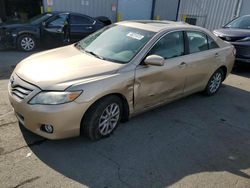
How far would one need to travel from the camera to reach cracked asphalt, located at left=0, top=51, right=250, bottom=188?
290cm

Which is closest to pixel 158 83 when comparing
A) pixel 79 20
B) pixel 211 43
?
pixel 211 43

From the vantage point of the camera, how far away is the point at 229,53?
584 cm

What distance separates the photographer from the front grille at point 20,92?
3159 mm

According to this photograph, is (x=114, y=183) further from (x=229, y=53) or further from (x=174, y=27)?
(x=229, y=53)

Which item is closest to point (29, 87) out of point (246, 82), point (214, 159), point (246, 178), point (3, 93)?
point (3, 93)

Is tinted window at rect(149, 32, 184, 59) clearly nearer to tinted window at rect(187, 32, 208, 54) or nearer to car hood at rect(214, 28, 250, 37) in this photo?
tinted window at rect(187, 32, 208, 54)

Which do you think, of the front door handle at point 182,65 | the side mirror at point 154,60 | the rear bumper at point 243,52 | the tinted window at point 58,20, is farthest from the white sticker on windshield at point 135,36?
the tinted window at point 58,20

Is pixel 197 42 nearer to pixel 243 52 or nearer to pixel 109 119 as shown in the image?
pixel 109 119

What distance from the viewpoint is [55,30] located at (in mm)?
9148

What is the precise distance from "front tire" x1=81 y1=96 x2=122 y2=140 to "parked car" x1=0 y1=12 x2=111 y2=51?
6.28m

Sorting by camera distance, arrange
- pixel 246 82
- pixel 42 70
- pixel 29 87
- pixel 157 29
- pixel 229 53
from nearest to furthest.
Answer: pixel 29 87 < pixel 42 70 < pixel 157 29 < pixel 229 53 < pixel 246 82

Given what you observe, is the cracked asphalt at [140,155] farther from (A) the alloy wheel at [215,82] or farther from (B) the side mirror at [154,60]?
(A) the alloy wheel at [215,82]

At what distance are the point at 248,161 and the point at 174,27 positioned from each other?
2.41 meters

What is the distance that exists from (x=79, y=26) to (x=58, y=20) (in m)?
Result: 0.79
